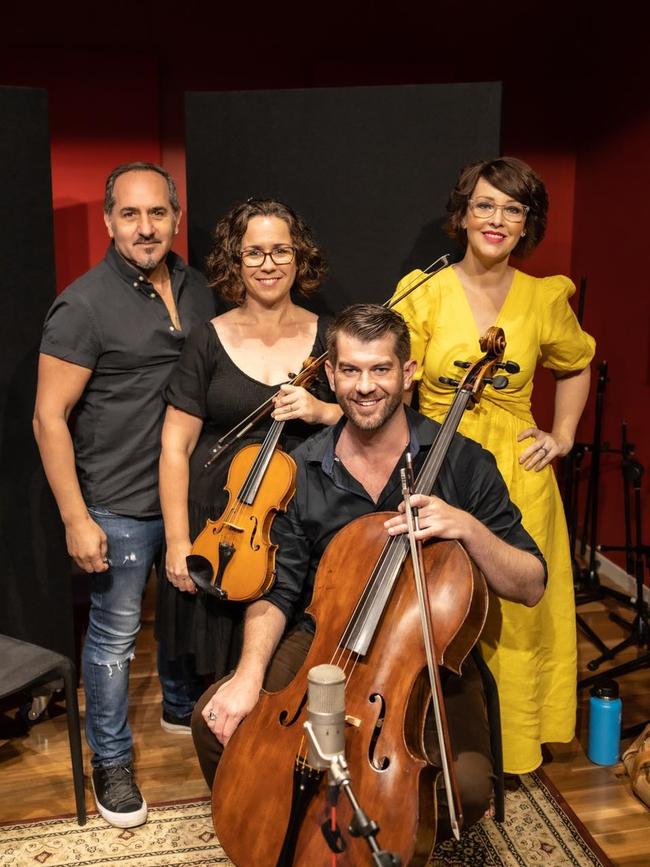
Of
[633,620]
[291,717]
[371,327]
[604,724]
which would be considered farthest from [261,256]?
[633,620]

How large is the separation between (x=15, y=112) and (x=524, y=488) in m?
1.73

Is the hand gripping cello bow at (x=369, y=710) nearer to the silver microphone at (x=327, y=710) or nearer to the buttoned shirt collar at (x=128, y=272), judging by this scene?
the silver microphone at (x=327, y=710)

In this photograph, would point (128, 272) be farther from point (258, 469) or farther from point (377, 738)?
point (377, 738)

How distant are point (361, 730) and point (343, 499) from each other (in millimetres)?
570

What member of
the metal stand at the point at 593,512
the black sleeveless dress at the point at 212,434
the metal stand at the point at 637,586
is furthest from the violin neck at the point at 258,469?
the metal stand at the point at 593,512

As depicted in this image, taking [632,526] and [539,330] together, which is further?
[632,526]

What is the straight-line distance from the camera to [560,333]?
105 inches

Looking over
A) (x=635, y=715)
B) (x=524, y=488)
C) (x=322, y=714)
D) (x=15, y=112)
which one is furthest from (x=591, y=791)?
(x=15, y=112)

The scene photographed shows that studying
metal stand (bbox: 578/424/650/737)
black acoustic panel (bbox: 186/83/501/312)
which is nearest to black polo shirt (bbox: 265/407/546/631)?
black acoustic panel (bbox: 186/83/501/312)

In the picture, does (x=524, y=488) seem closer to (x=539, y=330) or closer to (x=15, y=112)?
(x=539, y=330)

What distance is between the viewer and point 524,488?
2576 millimetres

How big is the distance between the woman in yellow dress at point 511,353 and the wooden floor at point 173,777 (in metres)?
0.24

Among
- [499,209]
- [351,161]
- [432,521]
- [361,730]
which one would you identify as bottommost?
[361,730]

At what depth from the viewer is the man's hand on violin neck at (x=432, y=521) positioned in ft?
6.24
